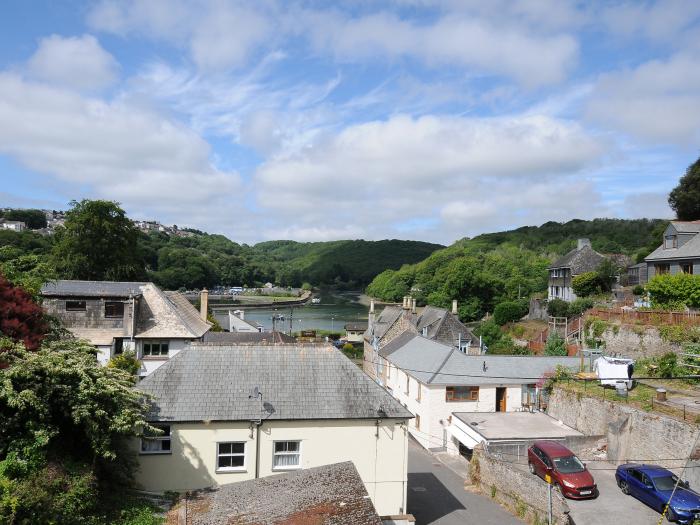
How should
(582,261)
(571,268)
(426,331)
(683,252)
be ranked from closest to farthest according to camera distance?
(683,252), (426,331), (571,268), (582,261)

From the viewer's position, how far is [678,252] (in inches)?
1513

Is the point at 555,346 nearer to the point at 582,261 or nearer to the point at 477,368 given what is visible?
the point at 477,368

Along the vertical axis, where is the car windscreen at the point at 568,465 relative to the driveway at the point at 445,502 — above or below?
above

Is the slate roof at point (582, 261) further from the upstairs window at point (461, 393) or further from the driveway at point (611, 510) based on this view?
the driveway at point (611, 510)

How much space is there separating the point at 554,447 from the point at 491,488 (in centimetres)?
299

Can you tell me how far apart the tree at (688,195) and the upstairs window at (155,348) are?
1977 inches

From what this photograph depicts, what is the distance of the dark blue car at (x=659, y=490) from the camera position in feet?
56.3

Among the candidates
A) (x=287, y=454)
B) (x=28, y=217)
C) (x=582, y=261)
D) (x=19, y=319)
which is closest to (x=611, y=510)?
(x=287, y=454)

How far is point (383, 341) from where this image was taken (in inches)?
1847

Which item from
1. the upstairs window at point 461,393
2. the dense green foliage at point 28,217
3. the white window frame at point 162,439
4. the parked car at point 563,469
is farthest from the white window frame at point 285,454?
the dense green foliage at point 28,217

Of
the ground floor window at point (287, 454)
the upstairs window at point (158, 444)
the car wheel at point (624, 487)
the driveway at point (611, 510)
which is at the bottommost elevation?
the driveway at point (611, 510)

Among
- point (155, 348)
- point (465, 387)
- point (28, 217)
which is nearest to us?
point (465, 387)

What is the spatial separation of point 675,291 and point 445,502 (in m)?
22.2

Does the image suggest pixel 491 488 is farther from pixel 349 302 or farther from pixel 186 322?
pixel 349 302
